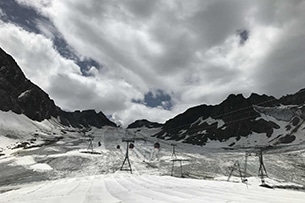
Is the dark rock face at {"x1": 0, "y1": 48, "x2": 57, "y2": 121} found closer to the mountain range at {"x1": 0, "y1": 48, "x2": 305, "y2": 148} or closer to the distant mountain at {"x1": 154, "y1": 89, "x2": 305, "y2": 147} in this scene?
the mountain range at {"x1": 0, "y1": 48, "x2": 305, "y2": 148}

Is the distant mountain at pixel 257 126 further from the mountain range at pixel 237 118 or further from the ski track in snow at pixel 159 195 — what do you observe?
the ski track in snow at pixel 159 195

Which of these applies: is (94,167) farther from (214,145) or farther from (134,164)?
(214,145)

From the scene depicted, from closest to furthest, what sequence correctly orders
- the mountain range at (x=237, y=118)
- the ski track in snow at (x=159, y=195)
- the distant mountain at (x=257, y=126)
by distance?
1. the ski track in snow at (x=159, y=195)
2. the distant mountain at (x=257, y=126)
3. the mountain range at (x=237, y=118)

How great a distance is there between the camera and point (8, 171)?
53.8m

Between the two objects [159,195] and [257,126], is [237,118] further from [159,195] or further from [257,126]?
[159,195]

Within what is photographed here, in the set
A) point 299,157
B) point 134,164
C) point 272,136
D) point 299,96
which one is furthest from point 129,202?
point 299,96

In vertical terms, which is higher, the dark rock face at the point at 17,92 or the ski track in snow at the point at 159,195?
the dark rock face at the point at 17,92

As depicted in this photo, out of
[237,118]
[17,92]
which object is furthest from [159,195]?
[17,92]

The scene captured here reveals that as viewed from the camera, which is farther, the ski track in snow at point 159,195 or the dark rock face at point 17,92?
the dark rock face at point 17,92

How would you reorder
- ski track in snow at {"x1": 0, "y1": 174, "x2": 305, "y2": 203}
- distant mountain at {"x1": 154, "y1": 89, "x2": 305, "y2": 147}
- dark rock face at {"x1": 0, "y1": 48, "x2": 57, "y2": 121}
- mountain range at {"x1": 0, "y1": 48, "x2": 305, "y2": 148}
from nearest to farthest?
1. ski track in snow at {"x1": 0, "y1": 174, "x2": 305, "y2": 203}
2. distant mountain at {"x1": 154, "y1": 89, "x2": 305, "y2": 147}
3. mountain range at {"x1": 0, "y1": 48, "x2": 305, "y2": 148}
4. dark rock face at {"x1": 0, "y1": 48, "x2": 57, "y2": 121}

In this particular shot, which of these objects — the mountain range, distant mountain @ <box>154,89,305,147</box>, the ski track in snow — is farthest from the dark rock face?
the ski track in snow

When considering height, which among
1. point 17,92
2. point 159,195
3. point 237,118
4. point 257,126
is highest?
point 17,92

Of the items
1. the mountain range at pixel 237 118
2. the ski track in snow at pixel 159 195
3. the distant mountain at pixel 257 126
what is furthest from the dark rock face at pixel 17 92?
the ski track in snow at pixel 159 195

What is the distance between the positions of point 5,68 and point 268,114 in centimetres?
15836
